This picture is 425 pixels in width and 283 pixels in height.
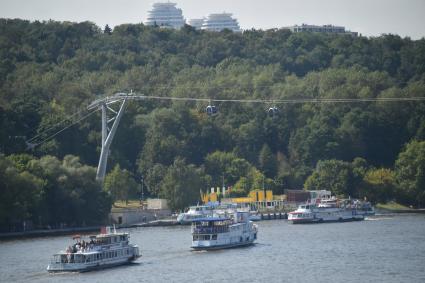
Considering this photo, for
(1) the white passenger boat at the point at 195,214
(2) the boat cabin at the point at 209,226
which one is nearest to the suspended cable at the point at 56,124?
(1) the white passenger boat at the point at 195,214

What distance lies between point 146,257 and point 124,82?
285 feet

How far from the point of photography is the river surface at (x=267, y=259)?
275ft

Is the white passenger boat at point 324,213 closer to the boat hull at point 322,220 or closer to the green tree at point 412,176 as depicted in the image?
the boat hull at point 322,220

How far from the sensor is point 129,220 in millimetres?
133625

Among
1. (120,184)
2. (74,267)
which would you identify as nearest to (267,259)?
(74,267)

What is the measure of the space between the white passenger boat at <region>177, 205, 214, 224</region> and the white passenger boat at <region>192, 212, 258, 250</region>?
8325 mm

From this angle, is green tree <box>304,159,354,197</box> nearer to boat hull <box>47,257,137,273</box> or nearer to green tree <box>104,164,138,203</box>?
green tree <box>104,164,138,203</box>

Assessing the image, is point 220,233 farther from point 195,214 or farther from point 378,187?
point 378,187

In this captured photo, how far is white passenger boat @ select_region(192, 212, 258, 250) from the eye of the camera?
4031 inches

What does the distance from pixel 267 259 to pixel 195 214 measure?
32.3m

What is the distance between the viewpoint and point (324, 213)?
142 metres

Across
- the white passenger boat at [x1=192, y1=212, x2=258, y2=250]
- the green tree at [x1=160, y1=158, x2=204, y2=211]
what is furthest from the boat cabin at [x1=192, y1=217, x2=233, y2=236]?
the green tree at [x1=160, y1=158, x2=204, y2=211]

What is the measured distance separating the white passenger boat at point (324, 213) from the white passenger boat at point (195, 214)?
12.8 metres

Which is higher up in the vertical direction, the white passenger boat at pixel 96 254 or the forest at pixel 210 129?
the forest at pixel 210 129
